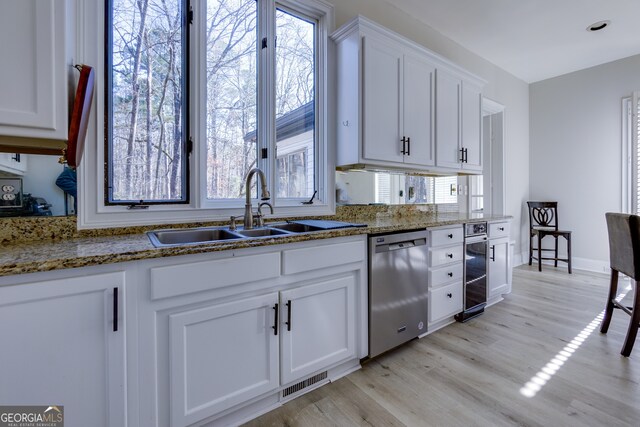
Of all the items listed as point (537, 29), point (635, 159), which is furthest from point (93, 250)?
point (635, 159)

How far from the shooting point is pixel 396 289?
2053 millimetres

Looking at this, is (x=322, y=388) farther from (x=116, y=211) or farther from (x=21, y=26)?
(x=21, y=26)

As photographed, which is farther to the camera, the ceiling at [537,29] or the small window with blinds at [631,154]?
the small window with blinds at [631,154]

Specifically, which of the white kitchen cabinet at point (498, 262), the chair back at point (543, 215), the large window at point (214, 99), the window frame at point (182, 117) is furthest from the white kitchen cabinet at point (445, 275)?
the chair back at point (543, 215)

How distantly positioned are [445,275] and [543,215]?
3.26m

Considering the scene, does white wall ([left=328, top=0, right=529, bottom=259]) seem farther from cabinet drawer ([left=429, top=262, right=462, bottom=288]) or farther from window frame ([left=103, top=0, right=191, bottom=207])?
cabinet drawer ([left=429, top=262, right=462, bottom=288])

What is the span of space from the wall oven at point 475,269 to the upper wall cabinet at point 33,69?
2.77 m

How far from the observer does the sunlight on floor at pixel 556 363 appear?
174 cm

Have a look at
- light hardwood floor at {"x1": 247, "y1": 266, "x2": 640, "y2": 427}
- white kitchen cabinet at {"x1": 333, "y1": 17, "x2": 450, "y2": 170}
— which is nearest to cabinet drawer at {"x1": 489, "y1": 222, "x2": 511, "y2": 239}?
light hardwood floor at {"x1": 247, "y1": 266, "x2": 640, "y2": 427}

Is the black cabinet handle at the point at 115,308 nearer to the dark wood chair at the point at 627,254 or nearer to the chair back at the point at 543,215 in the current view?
the dark wood chair at the point at 627,254

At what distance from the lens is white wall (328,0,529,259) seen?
122 inches

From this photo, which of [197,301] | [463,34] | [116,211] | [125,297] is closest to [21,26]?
[116,211]

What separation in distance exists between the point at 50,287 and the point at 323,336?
49.3 inches
